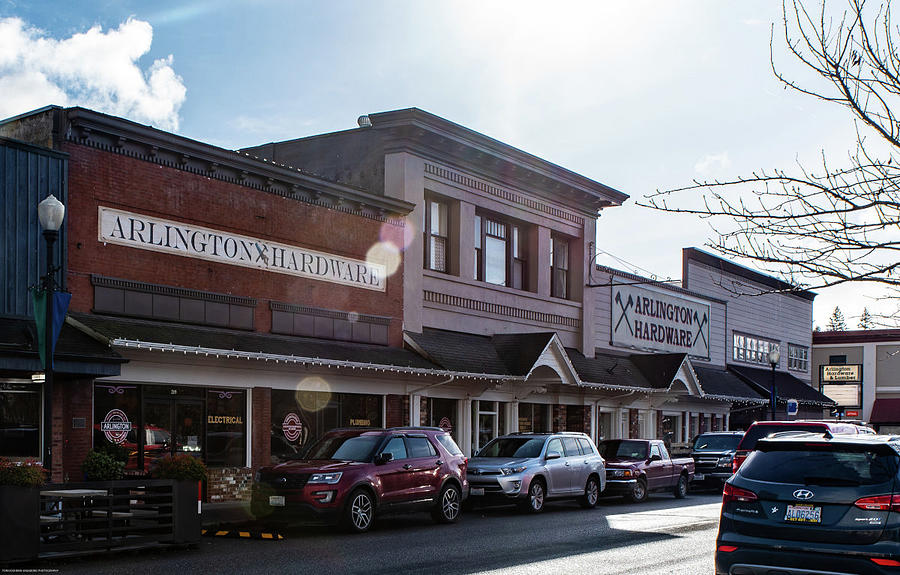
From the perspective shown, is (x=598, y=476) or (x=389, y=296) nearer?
(x=598, y=476)

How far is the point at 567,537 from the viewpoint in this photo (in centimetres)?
1630

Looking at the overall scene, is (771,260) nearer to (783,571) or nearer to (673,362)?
(783,571)

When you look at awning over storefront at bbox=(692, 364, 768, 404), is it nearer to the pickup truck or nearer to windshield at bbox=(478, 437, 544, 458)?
the pickup truck

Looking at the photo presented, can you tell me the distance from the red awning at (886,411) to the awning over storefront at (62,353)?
5218cm

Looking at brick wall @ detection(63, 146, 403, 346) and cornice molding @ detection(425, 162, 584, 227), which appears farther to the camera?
cornice molding @ detection(425, 162, 584, 227)

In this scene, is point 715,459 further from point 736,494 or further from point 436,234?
point 736,494

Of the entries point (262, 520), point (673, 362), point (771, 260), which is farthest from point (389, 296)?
point (771, 260)

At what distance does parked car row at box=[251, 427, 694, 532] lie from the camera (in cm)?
1666

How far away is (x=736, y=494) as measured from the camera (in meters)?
9.98

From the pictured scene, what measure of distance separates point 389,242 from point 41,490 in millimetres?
14275

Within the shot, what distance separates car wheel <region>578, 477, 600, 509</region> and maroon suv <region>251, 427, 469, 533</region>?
439 cm

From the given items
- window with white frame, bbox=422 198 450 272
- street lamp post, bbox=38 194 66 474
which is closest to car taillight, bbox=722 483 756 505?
street lamp post, bbox=38 194 66 474

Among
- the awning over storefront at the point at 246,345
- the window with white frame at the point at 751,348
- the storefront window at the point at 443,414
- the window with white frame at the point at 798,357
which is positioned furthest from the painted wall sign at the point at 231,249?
the window with white frame at the point at 798,357

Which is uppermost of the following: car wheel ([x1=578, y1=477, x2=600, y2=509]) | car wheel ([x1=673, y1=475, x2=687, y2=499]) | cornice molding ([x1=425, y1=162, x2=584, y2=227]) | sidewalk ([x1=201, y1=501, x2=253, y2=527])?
cornice molding ([x1=425, y1=162, x2=584, y2=227])
